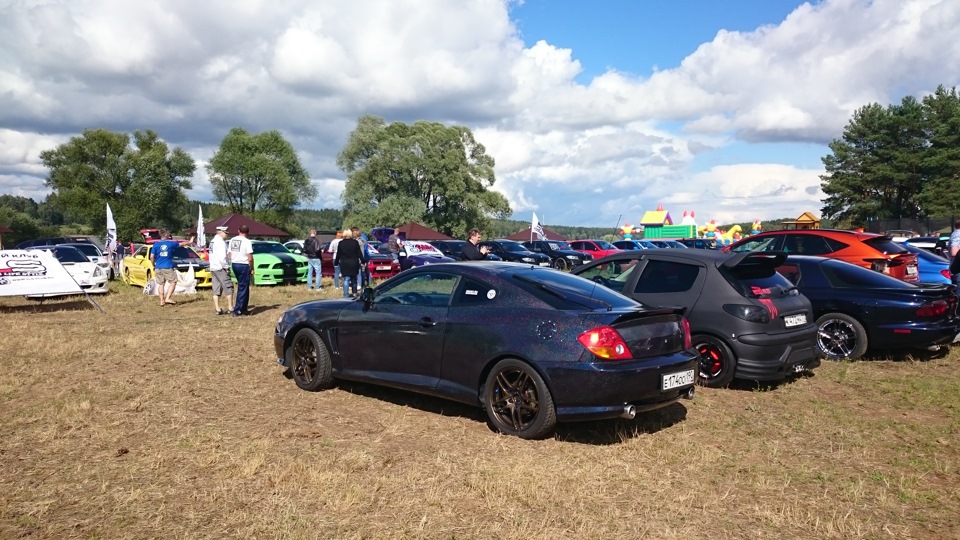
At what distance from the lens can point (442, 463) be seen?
189 inches

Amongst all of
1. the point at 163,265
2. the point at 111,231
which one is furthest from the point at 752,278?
the point at 111,231

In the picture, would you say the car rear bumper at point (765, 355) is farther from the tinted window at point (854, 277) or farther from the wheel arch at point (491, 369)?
Answer: the wheel arch at point (491, 369)

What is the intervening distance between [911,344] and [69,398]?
30.9 ft

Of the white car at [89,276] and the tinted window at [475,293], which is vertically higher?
the tinted window at [475,293]

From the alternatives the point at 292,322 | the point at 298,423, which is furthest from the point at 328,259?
the point at 298,423

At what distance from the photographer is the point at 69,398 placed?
6.50 metres

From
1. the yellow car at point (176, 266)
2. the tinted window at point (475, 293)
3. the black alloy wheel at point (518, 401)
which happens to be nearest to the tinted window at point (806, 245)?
the tinted window at point (475, 293)

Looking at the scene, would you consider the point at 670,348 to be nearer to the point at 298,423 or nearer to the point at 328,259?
the point at 298,423

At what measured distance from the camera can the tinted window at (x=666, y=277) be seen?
23.7 feet

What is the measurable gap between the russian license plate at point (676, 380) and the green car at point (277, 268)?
16.1m

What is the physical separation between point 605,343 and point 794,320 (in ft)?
10.2

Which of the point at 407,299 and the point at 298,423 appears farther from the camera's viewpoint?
the point at 407,299

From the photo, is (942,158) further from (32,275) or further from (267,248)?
(32,275)

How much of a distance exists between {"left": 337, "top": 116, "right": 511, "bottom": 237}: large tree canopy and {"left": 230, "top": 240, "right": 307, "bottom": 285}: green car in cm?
3455
